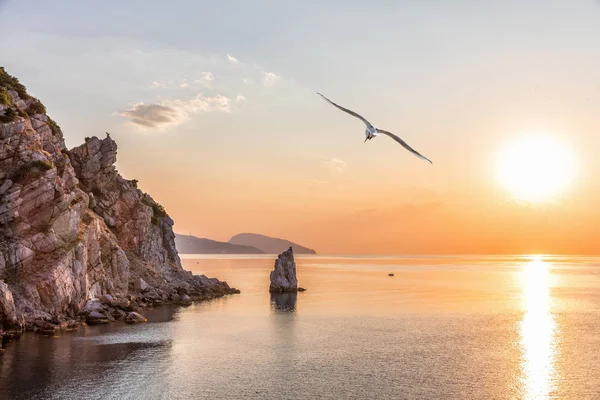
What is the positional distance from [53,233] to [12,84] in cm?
3302

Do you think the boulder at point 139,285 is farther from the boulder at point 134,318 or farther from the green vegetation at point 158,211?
the green vegetation at point 158,211

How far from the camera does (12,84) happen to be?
9600cm

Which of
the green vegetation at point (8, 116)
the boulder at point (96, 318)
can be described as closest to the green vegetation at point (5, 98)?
the green vegetation at point (8, 116)

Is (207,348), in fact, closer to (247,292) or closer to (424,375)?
(424,375)

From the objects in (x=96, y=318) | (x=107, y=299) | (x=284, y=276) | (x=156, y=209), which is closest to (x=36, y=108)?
(x=107, y=299)

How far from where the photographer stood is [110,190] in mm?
123875

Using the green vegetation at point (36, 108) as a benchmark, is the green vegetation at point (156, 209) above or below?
below

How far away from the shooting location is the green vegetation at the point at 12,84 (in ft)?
309

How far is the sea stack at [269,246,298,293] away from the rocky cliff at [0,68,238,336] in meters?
35.0

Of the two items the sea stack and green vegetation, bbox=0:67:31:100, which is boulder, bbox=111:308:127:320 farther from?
the sea stack

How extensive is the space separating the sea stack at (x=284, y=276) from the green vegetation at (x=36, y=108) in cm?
7507

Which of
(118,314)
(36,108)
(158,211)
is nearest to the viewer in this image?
(118,314)

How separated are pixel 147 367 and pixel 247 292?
9347 centimetres

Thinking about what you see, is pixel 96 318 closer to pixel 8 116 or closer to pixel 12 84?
pixel 8 116
